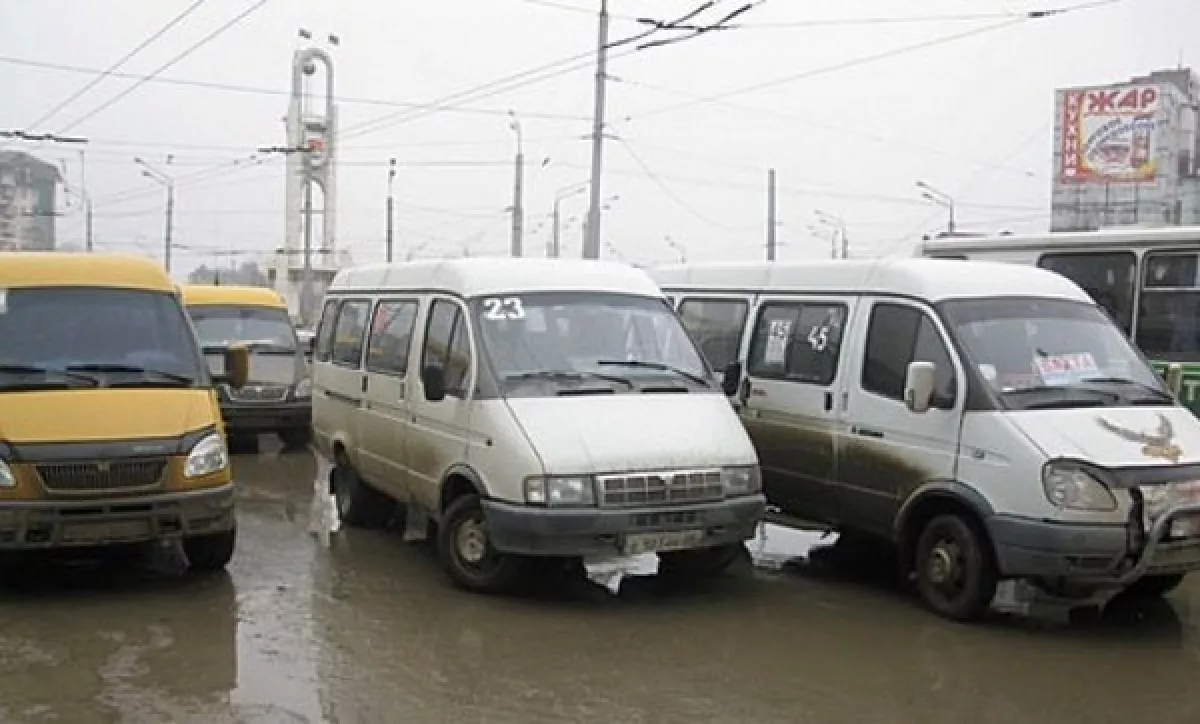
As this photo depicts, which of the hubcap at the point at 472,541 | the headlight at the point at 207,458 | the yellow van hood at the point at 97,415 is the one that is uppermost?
the yellow van hood at the point at 97,415

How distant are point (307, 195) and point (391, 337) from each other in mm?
36548

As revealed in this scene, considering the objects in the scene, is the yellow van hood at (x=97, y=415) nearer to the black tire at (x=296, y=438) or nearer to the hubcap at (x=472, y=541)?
the hubcap at (x=472, y=541)

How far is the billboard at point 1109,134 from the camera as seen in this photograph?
2419 inches

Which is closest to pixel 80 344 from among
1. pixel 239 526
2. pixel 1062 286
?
pixel 239 526

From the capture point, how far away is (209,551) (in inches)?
344

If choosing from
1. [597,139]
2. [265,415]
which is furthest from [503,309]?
[597,139]

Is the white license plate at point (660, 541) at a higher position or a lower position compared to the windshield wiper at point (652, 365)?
lower

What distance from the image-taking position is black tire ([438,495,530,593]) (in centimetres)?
813

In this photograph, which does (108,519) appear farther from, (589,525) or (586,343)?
(586,343)

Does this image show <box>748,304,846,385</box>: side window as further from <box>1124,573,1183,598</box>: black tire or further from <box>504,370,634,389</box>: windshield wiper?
<box>1124,573,1183,598</box>: black tire

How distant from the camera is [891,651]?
726 centimetres

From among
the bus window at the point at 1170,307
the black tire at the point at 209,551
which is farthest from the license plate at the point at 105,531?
the bus window at the point at 1170,307

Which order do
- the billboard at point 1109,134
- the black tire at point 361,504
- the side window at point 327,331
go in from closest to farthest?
the black tire at point 361,504
the side window at point 327,331
the billboard at point 1109,134

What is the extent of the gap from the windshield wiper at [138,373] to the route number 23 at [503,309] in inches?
80.5
